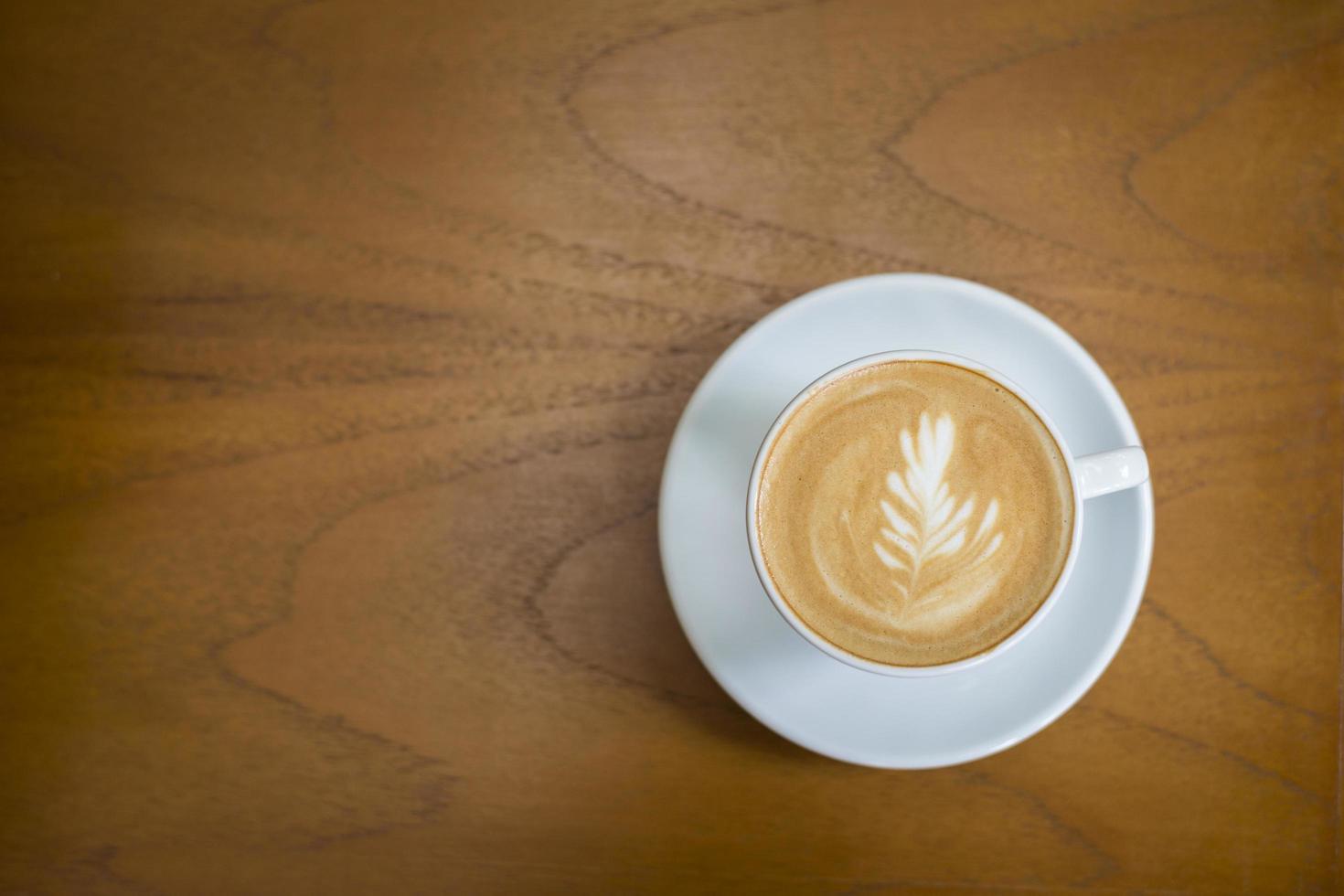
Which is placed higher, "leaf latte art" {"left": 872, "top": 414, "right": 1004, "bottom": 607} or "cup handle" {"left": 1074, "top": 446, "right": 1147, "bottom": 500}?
"cup handle" {"left": 1074, "top": 446, "right": 1147, "bottom": 500}

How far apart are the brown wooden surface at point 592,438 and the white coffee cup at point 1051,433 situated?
18 cm

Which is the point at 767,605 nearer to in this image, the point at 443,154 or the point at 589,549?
the point at 589,549

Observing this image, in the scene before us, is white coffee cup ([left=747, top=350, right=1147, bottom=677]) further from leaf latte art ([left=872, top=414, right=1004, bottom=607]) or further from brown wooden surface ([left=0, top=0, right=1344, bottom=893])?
brown wooden surface ([left=0, top=0, right=1344, bottom=893])

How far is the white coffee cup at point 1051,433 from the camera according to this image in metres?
0.66

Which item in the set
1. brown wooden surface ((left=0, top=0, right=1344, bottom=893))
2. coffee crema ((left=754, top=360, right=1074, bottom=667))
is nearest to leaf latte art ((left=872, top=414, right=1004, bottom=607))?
coffee crema ((left=754, top=360, right=1074, bottom=667))

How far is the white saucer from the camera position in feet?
2.45

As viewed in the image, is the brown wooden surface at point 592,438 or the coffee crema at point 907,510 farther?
the brown wooden surface at point 592,438

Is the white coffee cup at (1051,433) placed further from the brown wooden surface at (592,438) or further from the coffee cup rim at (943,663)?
the brown wooden surface at (592,438)

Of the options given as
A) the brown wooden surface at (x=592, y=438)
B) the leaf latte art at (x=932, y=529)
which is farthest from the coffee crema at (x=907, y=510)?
the brown wooden surface at (x=592, y=438)

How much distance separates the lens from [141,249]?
87 cm

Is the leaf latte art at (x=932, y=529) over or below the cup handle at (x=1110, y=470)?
below

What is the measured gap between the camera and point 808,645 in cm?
78

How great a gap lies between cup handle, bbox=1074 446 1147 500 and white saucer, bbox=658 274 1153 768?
6 cm

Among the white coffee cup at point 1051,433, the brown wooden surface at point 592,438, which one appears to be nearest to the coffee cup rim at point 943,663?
the white coffee cup at point 1051,433
